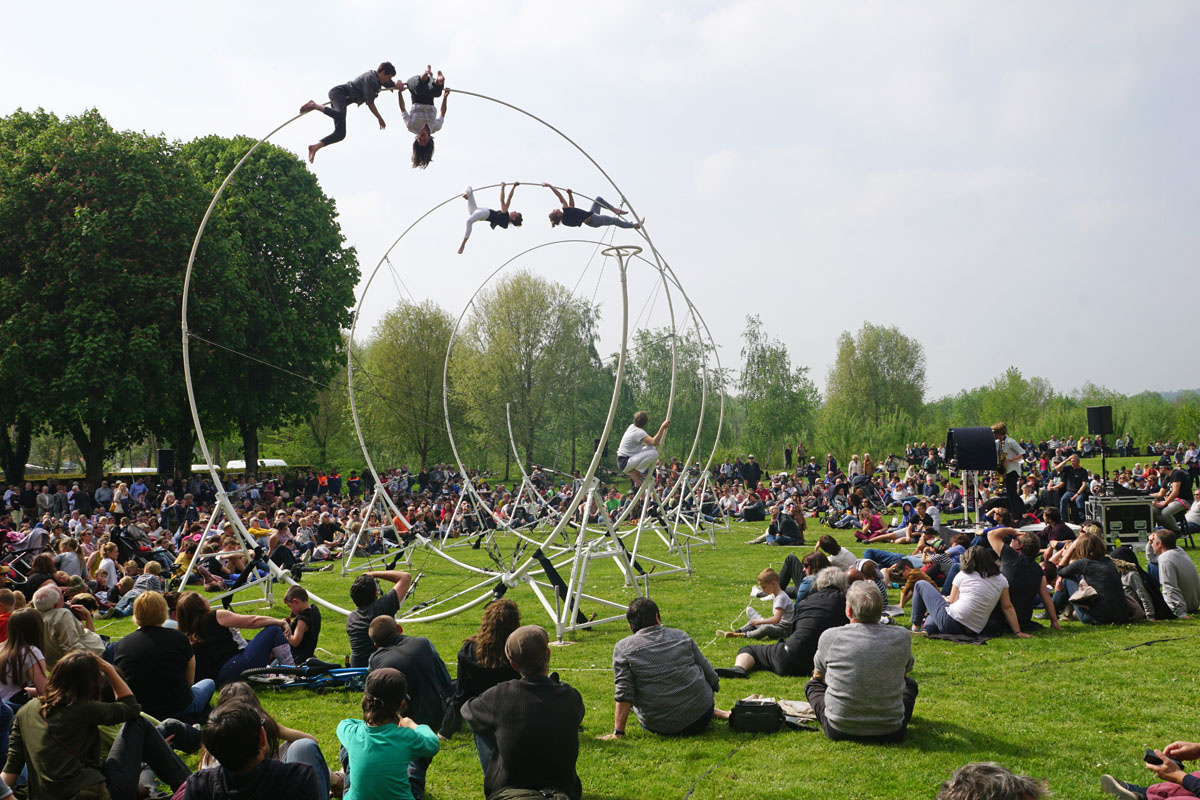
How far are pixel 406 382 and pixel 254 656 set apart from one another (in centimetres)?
2760

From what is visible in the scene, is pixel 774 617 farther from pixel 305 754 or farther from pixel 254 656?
pixel 305 754

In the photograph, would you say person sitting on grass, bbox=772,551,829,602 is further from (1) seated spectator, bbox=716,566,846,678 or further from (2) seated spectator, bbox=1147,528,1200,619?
(2) seated spectator, bbox=1147,528,1200,619

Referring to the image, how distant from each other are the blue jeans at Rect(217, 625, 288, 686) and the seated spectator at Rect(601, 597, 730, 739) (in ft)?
9.70

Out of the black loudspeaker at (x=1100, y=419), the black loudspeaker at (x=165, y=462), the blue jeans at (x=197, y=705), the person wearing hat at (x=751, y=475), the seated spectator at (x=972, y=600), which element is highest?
the black loudspeaker at (x=1100, y=419)

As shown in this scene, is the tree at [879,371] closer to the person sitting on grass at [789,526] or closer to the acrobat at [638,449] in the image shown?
the person sitting on grass at [789,526]

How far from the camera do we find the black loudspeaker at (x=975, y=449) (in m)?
13.5

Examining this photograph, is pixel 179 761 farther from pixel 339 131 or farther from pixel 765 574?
pixel 339 131

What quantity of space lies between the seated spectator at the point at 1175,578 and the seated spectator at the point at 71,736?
9.10 meters

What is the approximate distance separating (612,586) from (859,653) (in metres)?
8.18

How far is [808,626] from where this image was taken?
269 inches

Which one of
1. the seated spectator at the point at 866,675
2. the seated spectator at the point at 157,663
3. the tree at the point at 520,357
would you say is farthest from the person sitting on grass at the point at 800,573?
the tree at the point at 520,357

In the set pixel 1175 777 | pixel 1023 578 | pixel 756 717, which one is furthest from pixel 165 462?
pixel 1175 777

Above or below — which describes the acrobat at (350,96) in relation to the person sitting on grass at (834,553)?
above

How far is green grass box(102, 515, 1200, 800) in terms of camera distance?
481cm
